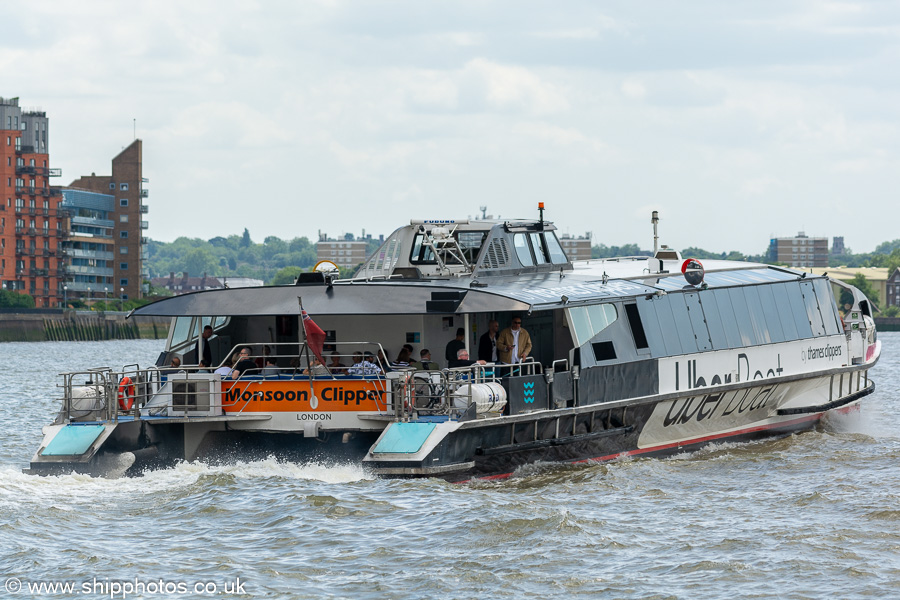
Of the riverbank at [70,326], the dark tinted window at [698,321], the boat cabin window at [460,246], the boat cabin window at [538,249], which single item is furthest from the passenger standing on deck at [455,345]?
the riverbank at [70,326]

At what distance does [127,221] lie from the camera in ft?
514

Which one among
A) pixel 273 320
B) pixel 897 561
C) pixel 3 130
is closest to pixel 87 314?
pixel 3 130

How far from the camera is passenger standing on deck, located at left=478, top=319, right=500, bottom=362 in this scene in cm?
1867

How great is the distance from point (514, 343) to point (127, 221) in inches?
5674

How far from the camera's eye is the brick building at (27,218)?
137 m

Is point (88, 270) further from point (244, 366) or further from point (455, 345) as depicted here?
point (455, 345)

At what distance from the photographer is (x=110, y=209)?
15675 centimetres

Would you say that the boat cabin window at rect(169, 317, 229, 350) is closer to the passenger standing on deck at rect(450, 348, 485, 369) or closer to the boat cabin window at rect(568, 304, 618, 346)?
the passenger standing on deck at rect(450, 348, 485, 369)

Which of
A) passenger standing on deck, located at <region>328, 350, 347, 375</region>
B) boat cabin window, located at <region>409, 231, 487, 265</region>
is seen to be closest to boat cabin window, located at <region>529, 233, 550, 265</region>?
boat cabin window, located at <region>409, 231, 487, 265</region>

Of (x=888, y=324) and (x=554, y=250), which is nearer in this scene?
(x=554, y=250)

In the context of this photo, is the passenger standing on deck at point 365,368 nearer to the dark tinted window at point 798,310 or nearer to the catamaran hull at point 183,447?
the catamaran hull at point 183,447

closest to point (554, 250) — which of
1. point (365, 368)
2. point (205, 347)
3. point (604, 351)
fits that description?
point (604, 351)

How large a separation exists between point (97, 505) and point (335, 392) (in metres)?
3.27

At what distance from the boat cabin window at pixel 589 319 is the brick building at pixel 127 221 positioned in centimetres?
14100
